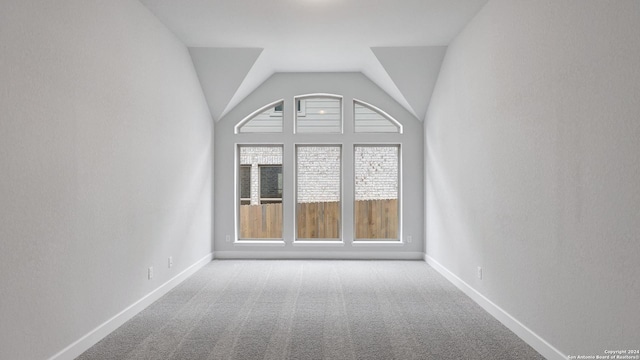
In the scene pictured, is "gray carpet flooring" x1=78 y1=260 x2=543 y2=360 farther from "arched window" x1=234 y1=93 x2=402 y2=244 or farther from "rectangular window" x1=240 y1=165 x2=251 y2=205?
"rectangular window" x1=240 y1=165 x2=251 y2=205

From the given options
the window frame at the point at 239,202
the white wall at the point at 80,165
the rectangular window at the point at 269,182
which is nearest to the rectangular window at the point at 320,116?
the window frame at the point at 239,202

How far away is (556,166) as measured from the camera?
285cm

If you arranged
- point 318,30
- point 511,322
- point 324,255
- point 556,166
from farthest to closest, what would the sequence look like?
point 324,255 < point 318,30 < point 511,322 < point 556,166

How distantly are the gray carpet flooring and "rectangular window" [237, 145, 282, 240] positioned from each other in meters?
1.59

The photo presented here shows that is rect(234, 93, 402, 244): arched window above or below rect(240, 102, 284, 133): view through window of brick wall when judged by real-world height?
below

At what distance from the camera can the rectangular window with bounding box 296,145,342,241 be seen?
23.4 ft

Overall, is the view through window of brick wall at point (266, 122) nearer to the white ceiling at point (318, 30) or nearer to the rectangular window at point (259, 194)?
the rectangular window at point (259, 194)

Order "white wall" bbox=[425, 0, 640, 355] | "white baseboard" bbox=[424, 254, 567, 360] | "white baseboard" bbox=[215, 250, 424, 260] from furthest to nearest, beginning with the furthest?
"white baseboard" bbox=[215, 250, 424, 260]
"white baseboard" bbox=[424, 254, 567, 360]
"white wall" bbox=[425, 0, 640, 355]

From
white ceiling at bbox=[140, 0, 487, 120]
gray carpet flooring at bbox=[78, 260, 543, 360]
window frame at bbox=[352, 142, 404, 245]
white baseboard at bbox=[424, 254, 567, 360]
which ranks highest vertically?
white ceiling at bbox=[140, 0, 487, 120]

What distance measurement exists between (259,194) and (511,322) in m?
4.43

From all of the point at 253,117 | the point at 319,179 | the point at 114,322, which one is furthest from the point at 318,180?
the point at 114,322

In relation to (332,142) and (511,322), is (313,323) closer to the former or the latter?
(511,322)

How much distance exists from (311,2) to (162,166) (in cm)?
217

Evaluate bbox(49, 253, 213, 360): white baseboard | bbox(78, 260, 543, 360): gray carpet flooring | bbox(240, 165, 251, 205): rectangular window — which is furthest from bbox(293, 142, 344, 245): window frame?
bbox(49, 253, 213, 360): white baseboard
